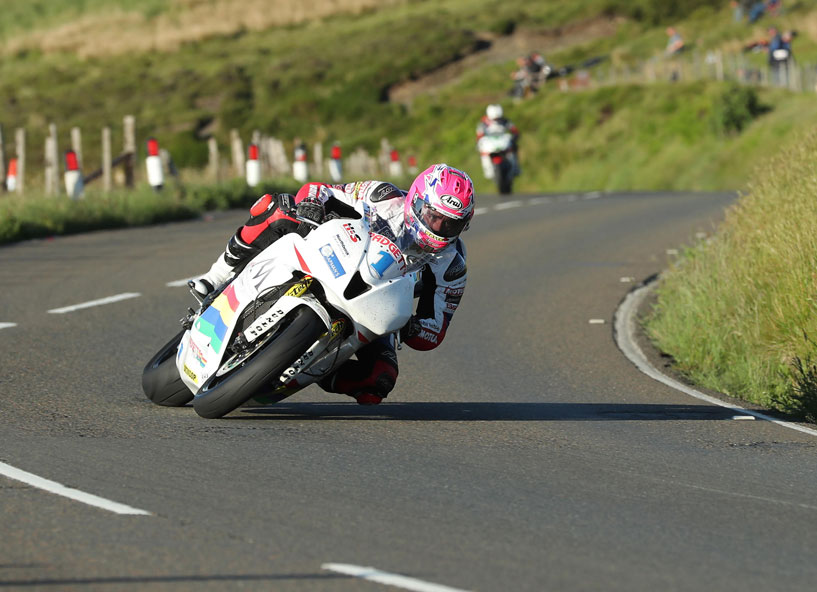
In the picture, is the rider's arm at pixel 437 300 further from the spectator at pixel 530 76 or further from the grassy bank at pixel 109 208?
the spectator at pixel 530 76

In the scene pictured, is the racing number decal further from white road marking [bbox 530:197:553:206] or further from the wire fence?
the wire fence

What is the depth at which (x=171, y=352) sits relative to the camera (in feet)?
28.6

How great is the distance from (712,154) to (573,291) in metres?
29.9

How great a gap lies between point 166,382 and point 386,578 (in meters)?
3.80

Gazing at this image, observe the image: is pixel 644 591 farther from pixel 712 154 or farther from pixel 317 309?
pixel 712 154

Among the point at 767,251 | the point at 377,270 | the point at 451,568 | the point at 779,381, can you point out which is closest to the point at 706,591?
the point at 451,568

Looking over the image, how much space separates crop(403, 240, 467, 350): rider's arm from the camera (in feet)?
27.8

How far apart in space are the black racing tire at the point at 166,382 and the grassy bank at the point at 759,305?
152 inches

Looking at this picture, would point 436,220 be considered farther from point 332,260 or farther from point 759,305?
point 759,305

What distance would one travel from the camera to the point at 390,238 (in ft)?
26.9

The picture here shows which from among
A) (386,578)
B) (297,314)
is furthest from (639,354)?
(386,578)

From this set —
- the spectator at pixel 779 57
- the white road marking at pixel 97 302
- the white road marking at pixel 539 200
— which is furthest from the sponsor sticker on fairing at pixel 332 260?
the spectator at pixel 779 57

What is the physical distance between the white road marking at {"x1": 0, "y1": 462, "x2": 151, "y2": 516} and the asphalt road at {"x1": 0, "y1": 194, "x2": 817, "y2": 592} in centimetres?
5

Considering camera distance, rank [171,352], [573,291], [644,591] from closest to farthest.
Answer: [644,591] → [171,352] → [573,291]
